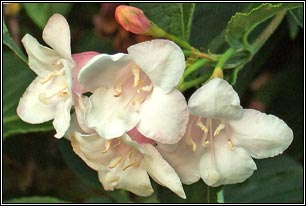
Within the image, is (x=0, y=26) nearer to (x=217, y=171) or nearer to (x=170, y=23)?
(x=170, y=23)

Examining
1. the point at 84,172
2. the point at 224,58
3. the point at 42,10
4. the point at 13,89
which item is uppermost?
the point at 224,58

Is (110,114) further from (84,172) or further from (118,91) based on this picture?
(84,172)

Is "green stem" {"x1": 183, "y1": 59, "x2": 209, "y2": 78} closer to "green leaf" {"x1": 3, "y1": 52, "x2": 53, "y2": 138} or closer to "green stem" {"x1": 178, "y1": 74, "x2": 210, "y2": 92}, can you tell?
"green stem" {"x1": 178, "y1": 74, "x2": 210, "y2": 92}

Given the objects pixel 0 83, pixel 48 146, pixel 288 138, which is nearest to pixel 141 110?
pixel 288 138

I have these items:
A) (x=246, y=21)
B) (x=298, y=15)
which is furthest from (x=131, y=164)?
Answer: (x=298, y=15)

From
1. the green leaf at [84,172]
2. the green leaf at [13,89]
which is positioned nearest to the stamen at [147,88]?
the green leaf at [13,89]

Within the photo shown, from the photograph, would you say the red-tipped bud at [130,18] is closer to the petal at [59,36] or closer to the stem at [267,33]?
the petal at [59,36]
